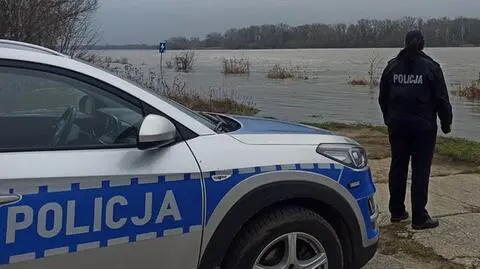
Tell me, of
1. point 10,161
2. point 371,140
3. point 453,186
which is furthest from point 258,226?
Answer: point 371,140

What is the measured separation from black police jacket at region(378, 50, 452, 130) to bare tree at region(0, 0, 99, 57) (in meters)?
9.19

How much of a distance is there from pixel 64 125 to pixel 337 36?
339 ft

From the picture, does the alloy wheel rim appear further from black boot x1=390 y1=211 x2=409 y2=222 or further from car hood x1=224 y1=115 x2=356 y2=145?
black boot x1=390 y1=211 x2=409 y2=222

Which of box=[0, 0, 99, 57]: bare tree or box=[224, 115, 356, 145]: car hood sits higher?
box=[0, 0, 99, 57]: bare tree

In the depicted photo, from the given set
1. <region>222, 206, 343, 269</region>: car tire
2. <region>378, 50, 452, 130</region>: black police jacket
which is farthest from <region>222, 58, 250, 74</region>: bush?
<region>222, 206, 343, 269</region>: car tire

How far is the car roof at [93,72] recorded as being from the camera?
9.48 ft

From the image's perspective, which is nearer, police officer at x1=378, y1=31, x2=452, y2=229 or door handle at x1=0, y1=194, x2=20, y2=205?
door handle at x1=0, y1=194, x2=20, y2=205

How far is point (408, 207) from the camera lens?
655 centimetres

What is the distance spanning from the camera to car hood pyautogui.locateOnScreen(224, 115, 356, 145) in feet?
11.4

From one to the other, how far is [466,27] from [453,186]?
8566cm

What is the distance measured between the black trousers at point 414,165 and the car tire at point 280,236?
230cm

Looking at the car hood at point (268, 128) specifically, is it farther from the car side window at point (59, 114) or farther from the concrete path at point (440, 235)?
the concrete path at point (440, 235)

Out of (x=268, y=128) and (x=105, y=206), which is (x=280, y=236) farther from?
(x=105, y=206)

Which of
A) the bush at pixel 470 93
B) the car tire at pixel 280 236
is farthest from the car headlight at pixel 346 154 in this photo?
the bush at pixel 470 93
